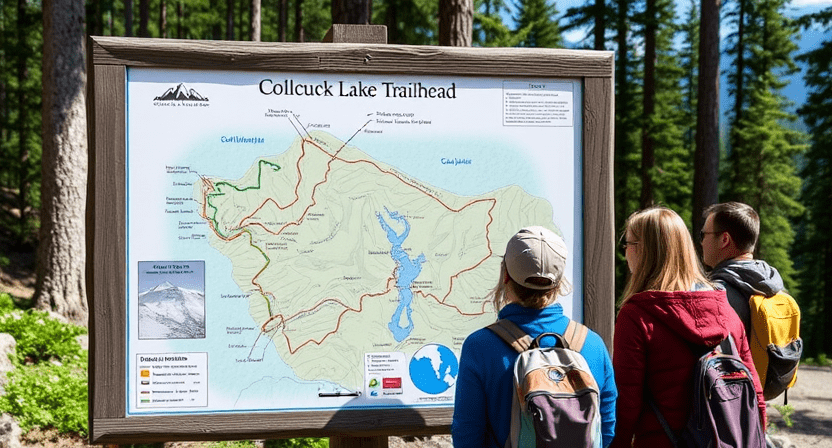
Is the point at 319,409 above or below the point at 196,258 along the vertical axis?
below

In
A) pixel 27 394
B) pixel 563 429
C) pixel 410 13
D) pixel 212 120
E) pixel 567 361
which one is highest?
pixel 410 13

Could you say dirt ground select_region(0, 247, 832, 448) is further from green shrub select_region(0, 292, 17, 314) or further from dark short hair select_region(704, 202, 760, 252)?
green shrub select_region(0, 292, 17, 314)

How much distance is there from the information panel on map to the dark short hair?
2.93 ft

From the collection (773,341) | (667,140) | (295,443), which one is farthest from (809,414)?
(667,140)

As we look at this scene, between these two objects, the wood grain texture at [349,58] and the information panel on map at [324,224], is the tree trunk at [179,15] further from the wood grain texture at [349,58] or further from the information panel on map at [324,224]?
the information panel on map at [324,224]

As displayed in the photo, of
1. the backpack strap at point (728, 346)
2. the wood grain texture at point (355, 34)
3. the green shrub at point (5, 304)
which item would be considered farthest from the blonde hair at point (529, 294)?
the green shrub at point (5, 304)

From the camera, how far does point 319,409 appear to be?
2.80 m

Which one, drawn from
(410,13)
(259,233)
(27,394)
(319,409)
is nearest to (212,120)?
(259,233)

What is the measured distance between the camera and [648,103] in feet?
86.8

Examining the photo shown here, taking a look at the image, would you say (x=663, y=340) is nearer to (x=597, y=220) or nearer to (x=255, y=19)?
(x=597, y=220)

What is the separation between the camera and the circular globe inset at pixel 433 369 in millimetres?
2883

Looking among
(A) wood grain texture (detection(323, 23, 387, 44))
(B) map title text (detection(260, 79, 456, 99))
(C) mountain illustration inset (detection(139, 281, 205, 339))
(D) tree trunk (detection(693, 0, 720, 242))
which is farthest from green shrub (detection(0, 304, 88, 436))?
(D) tree trunk (detection(693, 0, 720, 242))

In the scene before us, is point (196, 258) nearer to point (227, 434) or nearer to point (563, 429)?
point (227, 434)

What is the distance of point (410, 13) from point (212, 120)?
72.9ft
